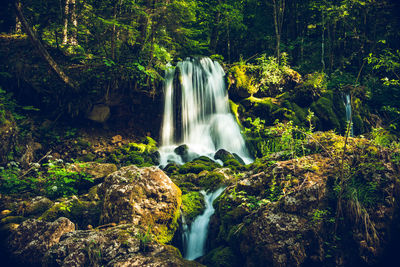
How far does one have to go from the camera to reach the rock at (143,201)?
388cm

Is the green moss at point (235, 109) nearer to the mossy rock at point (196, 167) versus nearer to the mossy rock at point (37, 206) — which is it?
the mossy rock at point (196, 167)

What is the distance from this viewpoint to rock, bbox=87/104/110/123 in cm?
953

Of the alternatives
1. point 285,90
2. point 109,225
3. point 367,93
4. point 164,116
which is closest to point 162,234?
point 109,225

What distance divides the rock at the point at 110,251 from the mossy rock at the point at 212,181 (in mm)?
2507

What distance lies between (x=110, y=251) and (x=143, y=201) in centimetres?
115

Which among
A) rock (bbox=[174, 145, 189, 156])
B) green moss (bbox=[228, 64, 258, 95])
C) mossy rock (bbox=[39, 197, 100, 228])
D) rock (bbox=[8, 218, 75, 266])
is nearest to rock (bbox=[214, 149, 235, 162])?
rock (bbox=[174, 145, 189, 156])

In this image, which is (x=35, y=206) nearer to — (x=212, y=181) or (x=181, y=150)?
(x=212, y=181)

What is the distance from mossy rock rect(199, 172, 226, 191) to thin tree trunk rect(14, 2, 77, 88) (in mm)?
6305

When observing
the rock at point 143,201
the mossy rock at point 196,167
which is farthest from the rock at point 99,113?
the rock at point 143,201

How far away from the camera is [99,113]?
9.67 m

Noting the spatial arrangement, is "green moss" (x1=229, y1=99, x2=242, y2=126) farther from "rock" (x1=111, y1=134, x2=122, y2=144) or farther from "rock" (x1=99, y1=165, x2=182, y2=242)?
"rock" (x1=99, y1=165, x2=182, y2=242)

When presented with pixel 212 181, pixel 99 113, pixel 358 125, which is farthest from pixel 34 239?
pixel 358 125

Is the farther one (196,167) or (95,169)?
(196,167)

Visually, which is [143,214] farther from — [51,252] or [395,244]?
[395,244]
